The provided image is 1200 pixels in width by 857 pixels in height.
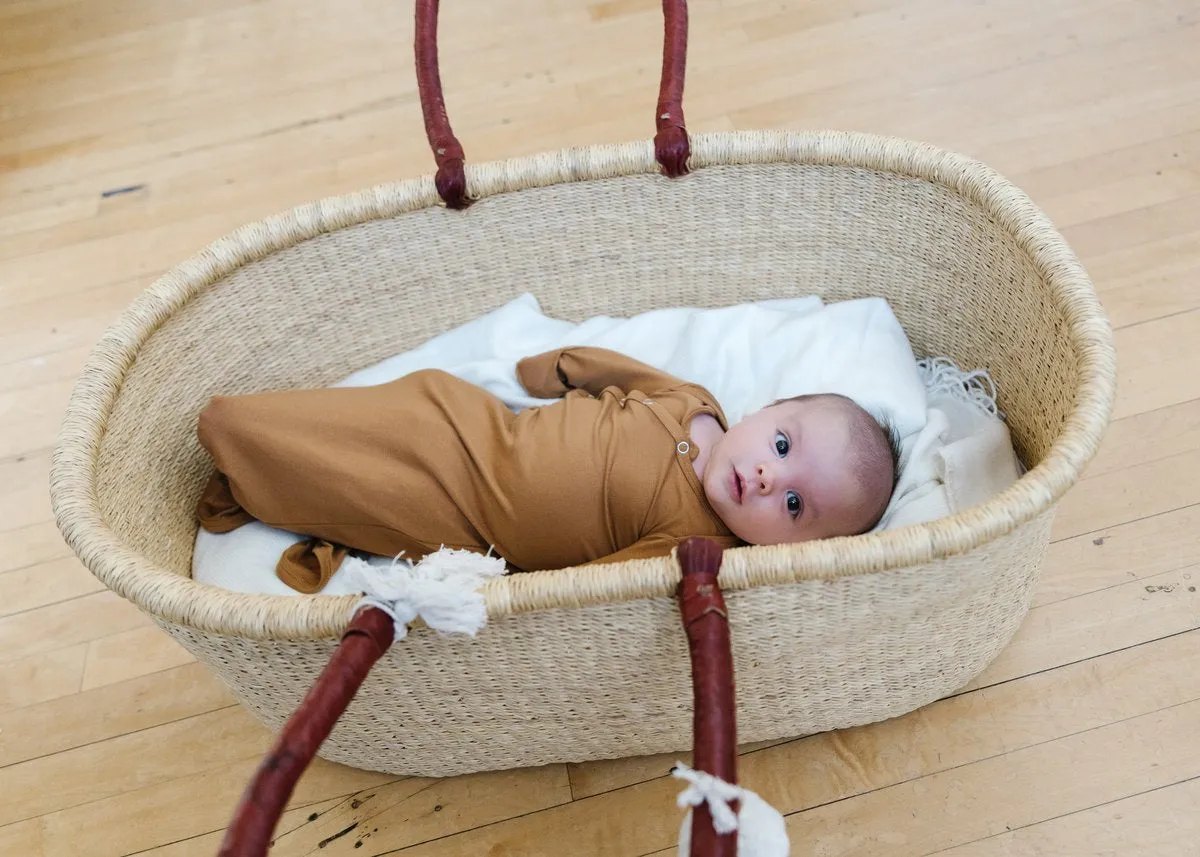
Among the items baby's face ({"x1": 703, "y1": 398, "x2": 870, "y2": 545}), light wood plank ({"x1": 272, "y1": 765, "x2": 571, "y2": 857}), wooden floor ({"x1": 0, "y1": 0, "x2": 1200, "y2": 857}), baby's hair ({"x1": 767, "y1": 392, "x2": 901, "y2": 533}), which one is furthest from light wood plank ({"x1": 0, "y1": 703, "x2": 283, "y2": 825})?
baby's hair ({"x1": 767, "y1": 392, "x2": 901, "y2": 533})

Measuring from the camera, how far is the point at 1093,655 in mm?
1024

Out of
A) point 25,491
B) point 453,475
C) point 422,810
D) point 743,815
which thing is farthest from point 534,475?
point 25,491

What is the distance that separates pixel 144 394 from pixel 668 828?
701 mm

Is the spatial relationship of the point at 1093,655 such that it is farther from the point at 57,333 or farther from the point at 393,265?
the point at 57,333

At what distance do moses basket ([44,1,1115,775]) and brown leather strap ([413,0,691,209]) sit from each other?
0.10 feet

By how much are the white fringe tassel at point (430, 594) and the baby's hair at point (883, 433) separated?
16.9 inches

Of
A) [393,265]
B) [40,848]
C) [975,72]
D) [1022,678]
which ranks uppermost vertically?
[975,72]

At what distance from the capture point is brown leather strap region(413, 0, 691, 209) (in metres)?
1.08

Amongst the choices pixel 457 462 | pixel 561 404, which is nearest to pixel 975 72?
Answer: pixel 561 404

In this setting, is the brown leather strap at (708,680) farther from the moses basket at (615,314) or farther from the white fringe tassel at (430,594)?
the white fringe tassel at (430,594)

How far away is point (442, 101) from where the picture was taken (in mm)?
1096

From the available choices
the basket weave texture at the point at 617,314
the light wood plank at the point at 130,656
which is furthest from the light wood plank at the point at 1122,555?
the light wood plank at the point at 130,656

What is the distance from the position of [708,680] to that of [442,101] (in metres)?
0.73

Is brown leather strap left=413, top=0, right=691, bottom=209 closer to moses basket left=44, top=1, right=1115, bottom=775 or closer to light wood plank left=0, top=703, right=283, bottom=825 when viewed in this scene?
moses basket left=44, top=1, right=1115, bottom=775
